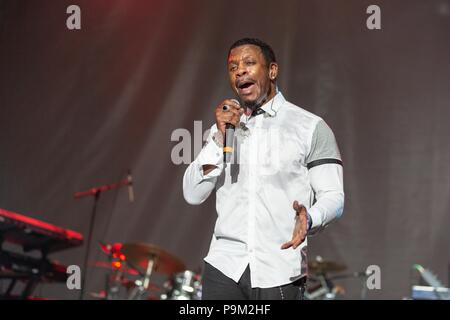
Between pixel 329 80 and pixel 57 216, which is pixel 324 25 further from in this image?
pixel 57 216

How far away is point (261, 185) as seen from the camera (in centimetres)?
245

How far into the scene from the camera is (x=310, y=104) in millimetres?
5777

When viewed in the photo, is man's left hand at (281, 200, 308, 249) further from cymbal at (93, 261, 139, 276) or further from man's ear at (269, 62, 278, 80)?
cymbal at (93, 261, 139, 276)

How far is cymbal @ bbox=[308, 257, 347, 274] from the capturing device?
5.53 meters

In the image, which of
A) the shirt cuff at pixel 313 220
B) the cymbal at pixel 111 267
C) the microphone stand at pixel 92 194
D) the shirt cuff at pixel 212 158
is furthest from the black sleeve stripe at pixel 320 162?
the cymbal at pixel 111 267

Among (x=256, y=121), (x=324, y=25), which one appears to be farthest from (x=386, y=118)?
(x=256, y=121)

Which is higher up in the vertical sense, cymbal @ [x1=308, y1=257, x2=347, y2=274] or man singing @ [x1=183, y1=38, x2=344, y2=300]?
man singing @ [x1=183, y1=38, x2=344, y2=300]

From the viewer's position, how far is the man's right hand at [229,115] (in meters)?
2.43

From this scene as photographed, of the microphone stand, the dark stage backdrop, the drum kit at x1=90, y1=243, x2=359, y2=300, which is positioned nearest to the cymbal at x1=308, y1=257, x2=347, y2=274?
the drum kit at x1=90, y1=243, x2=359, y2=300

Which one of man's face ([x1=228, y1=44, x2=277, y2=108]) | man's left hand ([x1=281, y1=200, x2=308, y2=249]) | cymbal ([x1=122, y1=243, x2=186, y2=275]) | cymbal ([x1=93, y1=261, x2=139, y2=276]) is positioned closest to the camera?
man's left hand ([x1=281, y1=200, x2=308, y2=249])

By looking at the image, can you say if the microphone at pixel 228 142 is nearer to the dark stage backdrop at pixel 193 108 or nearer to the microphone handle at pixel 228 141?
the microphone handle at pixel 228 141
